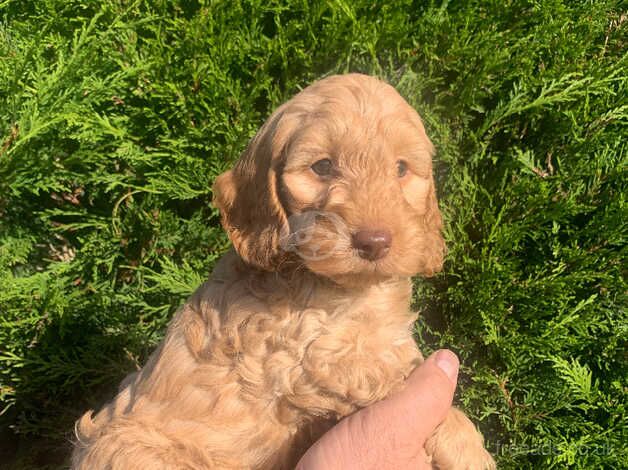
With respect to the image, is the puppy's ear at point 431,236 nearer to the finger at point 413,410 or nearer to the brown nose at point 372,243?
the brown nose at point 372,243

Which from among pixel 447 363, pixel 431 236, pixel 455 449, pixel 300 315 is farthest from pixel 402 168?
pixel 455 449

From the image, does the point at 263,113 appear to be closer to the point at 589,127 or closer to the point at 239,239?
the point at 239,239

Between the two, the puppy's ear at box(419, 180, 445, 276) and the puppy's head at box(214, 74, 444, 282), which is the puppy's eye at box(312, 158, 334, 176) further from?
the puppy's ear at box(419, 180, 445, 276)

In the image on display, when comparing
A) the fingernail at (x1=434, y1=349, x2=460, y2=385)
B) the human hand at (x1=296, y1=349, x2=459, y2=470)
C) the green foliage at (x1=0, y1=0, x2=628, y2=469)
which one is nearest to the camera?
the human hand at (x1=296, y1=349, x2=459, y2=470)

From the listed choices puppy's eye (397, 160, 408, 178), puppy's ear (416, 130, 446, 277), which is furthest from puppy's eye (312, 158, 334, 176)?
puppy's ear (416, 130, 446, 277)

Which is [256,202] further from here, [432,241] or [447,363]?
[447,363]

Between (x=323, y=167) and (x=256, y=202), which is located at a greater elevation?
(x=323, y=167)
